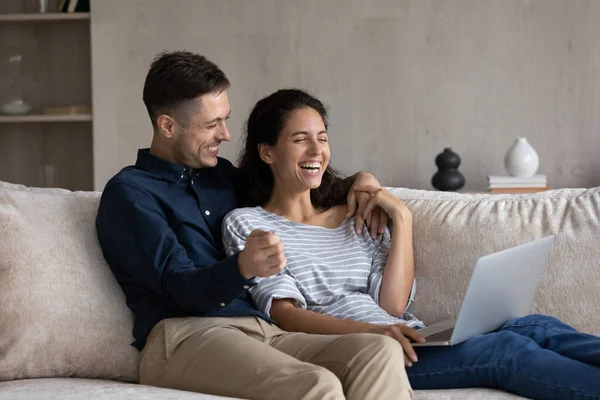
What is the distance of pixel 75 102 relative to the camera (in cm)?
502

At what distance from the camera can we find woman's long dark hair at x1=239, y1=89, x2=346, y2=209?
245 centimetres

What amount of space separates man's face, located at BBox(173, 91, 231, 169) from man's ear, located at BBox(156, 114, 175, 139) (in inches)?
0.5

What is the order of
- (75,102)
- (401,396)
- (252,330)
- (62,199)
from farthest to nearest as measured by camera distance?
(75,102)
(62,199)
(252,330)
(401,396)

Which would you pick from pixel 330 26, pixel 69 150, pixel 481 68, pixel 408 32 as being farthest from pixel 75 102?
pixel 481 68

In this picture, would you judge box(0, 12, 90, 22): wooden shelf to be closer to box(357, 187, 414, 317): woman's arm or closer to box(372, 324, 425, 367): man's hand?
box(357, 187, 414, 317): woman's arm

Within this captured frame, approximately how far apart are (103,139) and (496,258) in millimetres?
3216

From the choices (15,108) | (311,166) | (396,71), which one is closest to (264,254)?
(311,166)

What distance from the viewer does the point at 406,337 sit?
2.03 metres

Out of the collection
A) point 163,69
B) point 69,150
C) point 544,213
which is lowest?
point 69,150

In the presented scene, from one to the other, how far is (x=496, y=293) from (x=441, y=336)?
159 mm

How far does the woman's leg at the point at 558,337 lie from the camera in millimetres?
1964

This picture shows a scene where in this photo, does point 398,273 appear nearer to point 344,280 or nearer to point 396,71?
point 344,280

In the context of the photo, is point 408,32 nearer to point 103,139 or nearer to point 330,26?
point 330,26

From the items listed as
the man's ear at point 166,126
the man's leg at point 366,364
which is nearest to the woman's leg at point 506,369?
the man's leg at point 366,364
